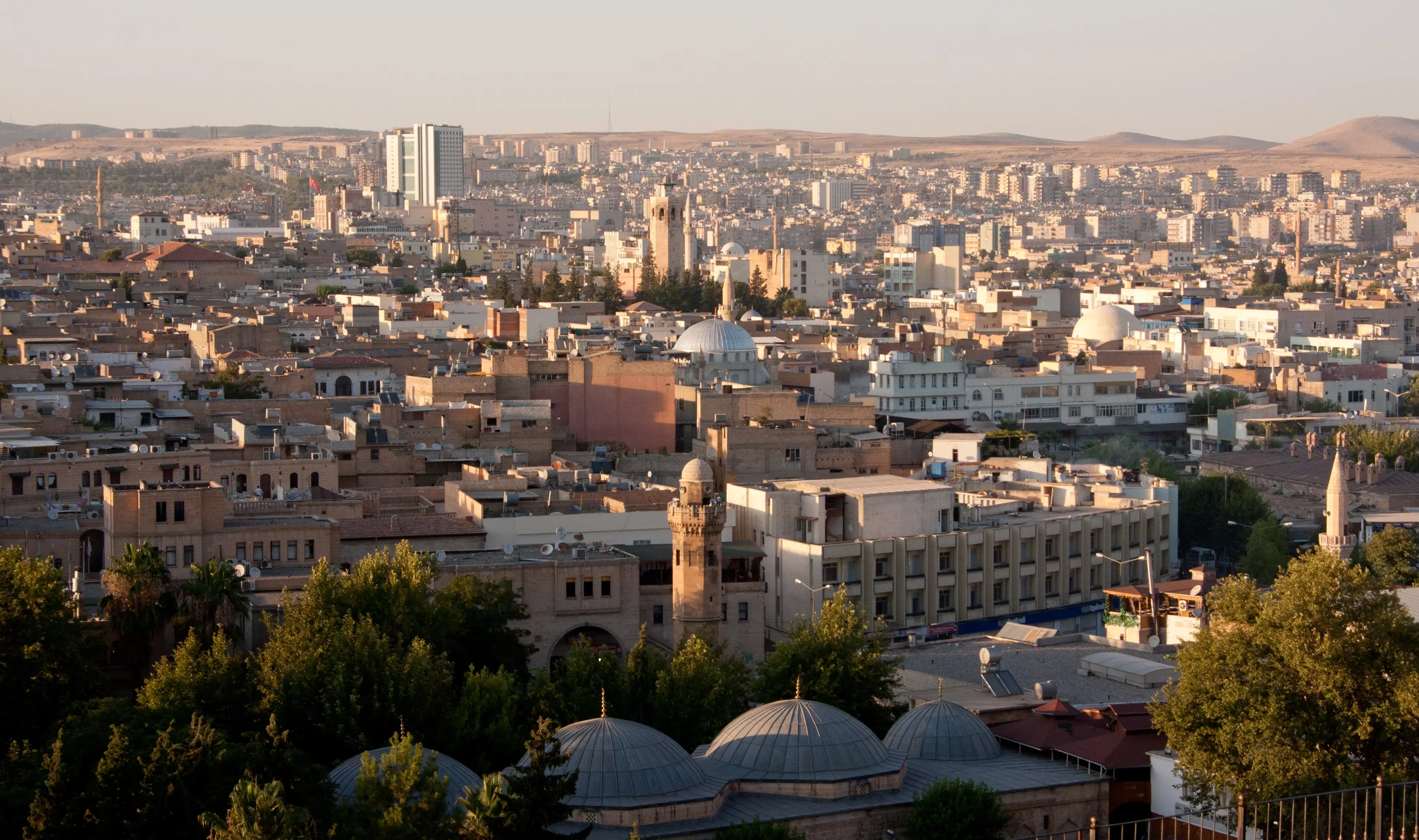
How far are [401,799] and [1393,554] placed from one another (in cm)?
1959

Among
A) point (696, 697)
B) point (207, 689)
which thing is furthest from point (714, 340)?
point (207, 689)

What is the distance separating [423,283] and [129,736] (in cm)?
5976

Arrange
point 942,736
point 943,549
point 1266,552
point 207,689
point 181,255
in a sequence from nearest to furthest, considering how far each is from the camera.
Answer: point 207,689
point 942,736
point 943,549
point 1266,552
point 181,255

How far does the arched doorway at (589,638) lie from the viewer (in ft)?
75.3

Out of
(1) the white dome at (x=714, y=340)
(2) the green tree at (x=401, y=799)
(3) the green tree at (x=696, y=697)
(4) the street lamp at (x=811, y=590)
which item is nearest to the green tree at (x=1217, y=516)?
(4) the street lamp at (x=811, y=590)

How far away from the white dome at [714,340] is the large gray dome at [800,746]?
26.6 metres

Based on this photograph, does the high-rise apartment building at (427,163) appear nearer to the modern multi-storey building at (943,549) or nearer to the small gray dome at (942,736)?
the modern multi-storey building at (943,549)

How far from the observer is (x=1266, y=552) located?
102 feet

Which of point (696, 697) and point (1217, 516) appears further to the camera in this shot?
point (1217, 516)

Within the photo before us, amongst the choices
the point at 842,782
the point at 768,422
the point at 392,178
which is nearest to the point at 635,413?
the point at 768,422

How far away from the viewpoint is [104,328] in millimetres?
49656

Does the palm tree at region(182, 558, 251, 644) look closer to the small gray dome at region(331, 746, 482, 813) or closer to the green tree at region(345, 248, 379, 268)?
the small gray dome at region(331, 746, 482, 813)

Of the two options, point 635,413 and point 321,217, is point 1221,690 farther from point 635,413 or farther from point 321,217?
point 321,217

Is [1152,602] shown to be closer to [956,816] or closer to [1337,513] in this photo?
[1337,513]
